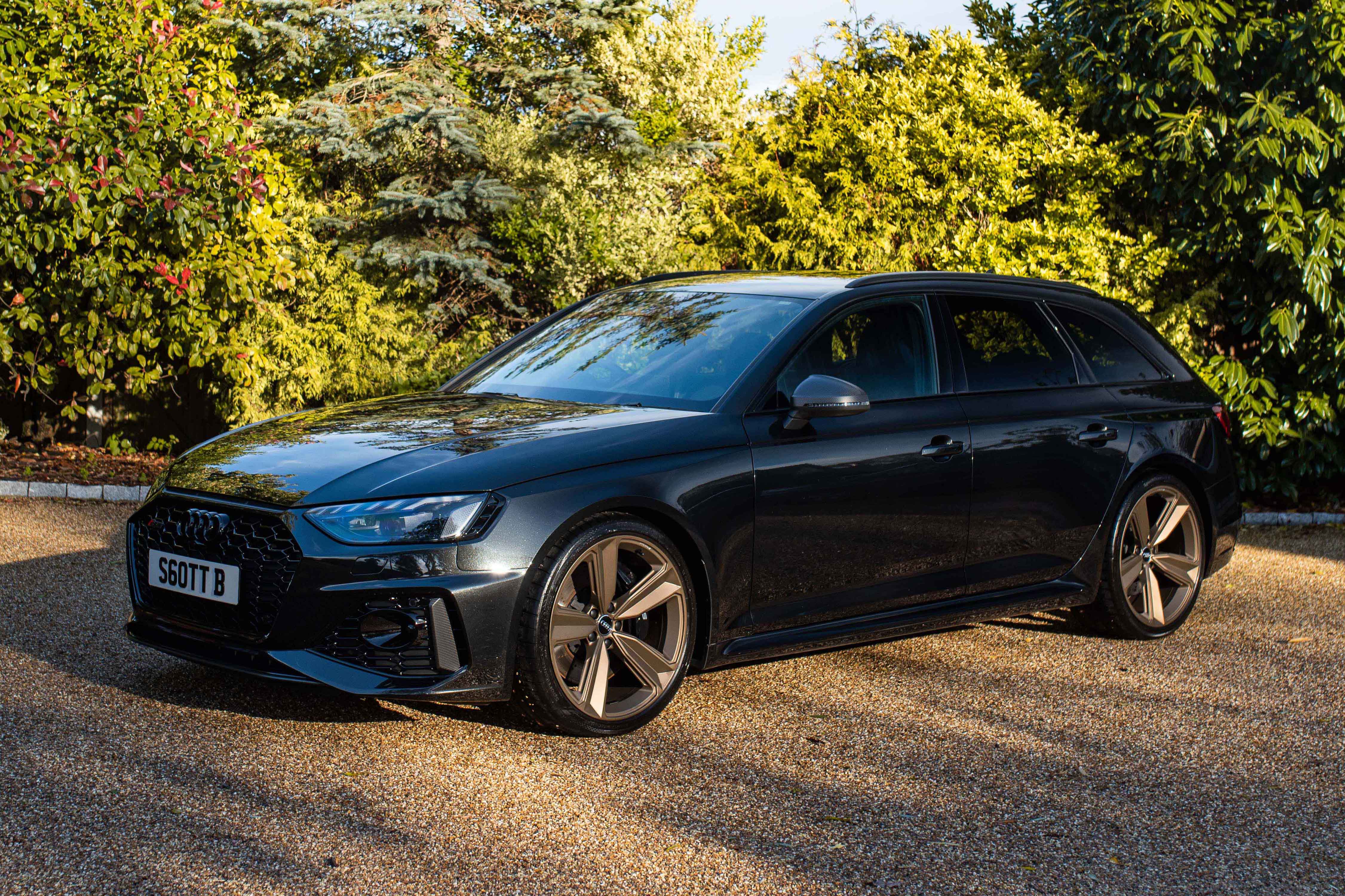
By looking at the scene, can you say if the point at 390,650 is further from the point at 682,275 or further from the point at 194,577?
the point at 682,275

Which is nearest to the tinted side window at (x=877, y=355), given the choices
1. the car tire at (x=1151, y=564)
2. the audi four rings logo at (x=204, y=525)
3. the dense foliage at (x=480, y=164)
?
the car tire at (x=1151, y=564)

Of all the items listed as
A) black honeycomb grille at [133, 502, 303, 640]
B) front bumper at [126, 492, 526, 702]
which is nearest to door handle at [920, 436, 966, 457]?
front bumper at [126, 492, 526, 702]

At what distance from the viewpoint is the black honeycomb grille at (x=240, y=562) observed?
4219 millimetres

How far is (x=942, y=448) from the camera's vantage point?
542 centimetres

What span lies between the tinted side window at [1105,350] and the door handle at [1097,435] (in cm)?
28

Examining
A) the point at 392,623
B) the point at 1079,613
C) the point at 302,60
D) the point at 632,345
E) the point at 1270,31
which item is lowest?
the point at 1079,613

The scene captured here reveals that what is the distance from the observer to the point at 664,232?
51.8 ft

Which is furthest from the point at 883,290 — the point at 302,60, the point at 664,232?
the point at 302,60

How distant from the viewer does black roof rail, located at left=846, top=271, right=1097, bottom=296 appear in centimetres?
564

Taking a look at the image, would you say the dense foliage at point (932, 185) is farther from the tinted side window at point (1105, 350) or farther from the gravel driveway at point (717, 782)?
the gravel driveway at point (717, 782)

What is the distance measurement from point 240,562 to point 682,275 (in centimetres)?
271

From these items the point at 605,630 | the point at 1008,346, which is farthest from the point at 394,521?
the point at 1008,346

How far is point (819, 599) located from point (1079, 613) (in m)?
1.92

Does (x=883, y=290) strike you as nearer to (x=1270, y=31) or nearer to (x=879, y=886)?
(x=879, y=886)
